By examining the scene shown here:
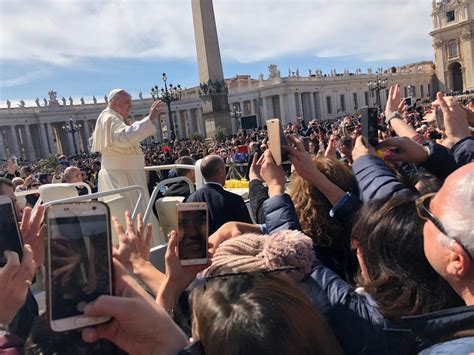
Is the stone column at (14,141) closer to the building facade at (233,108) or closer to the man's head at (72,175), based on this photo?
the building facade at (233,108)

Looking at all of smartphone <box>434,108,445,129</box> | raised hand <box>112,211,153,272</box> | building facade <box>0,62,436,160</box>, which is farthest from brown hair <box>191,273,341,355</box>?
building facade <box>0,62,436,160</box>

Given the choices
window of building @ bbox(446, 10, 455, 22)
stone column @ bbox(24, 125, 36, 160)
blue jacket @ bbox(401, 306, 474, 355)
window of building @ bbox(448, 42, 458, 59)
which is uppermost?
window of building @ bbox(446, 10, 455, 22)

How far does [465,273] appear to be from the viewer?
48.6 inches

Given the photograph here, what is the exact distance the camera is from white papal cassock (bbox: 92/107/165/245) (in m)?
4.18

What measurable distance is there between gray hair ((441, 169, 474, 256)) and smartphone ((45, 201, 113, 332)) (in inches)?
39.6

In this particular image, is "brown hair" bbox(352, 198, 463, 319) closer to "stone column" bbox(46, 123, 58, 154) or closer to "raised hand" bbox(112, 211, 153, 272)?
"raised hand" bbox(112, 211, 153, 272)

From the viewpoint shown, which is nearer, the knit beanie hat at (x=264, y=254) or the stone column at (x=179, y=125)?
the knit beanie hat at (x=264, y=254)

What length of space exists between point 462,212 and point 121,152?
3714 mm

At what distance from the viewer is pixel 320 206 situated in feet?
7.70

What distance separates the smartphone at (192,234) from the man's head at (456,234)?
0.84 m

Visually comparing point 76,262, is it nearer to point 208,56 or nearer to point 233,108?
point 208,56

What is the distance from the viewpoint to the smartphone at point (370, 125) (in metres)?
2.56

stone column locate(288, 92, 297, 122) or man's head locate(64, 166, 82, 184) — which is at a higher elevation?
stone column locate(288, 92, 297, 122)

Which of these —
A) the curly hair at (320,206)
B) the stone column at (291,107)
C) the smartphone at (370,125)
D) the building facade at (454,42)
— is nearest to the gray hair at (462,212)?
the curly hair at (320,206)
